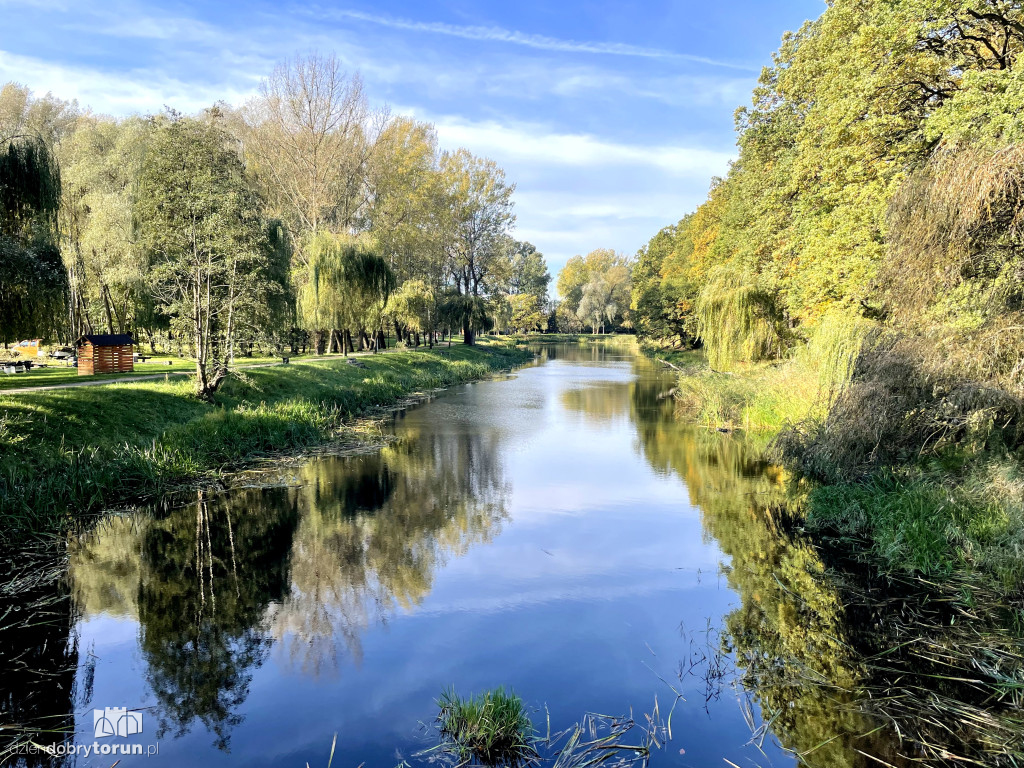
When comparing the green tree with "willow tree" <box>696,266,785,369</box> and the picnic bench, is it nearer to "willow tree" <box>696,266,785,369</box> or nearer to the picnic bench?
the picnic bench

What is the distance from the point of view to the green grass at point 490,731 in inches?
197

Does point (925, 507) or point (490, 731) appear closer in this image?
point (490, 731)

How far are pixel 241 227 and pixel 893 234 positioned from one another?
45.8ft

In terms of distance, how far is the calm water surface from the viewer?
5.53m

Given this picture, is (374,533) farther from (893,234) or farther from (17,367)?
(17,367)

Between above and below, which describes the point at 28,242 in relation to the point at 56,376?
above

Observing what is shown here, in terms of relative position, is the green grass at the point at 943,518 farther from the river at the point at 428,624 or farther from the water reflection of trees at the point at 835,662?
the river at the point at 428,624

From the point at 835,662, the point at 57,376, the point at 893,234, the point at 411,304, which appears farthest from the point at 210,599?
the point at 411,304

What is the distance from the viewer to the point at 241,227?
15.5 meters

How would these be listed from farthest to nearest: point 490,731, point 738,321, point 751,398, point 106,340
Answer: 1. point 738,321
2. point 751,398
3. point 106,340
4. point 490,731

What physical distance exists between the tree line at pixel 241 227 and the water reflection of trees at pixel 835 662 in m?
13.3

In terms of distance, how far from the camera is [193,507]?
11.2 m

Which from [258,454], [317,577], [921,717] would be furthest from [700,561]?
[258,454]

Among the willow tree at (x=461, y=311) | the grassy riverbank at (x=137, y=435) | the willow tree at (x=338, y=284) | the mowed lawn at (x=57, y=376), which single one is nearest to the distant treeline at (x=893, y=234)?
the grassy riverbank at (x=137, y=435)
